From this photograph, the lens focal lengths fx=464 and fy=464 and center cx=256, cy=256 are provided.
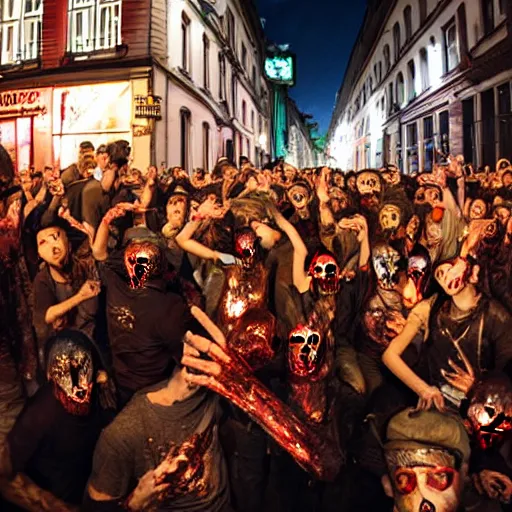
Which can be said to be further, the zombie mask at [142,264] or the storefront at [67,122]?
the storefront at [67,122]

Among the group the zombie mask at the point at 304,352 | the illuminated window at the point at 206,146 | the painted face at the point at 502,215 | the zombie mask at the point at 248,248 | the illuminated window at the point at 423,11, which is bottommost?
the zombie mask at the point at 304,352

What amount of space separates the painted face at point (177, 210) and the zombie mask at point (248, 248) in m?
0.30

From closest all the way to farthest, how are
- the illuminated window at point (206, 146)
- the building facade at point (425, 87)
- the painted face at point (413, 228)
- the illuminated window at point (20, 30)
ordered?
the painted face at point (413, 228), the building facade at point (425, 87), the illuminated window at point (20, 30), the illuminated window at point (206, 146)

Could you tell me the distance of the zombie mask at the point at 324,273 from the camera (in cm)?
179

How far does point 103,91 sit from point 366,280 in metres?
1.44

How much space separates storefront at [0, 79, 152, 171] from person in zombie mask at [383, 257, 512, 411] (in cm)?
139

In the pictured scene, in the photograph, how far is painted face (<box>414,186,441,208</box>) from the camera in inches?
79.3

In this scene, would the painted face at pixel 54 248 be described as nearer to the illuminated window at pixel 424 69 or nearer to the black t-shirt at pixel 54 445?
the black t-shirt at pixel 54 445

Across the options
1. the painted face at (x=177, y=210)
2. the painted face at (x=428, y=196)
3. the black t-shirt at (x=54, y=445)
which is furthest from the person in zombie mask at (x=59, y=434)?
the painted face at (x=428, y=196)

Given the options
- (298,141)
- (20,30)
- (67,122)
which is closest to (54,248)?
(67,122)

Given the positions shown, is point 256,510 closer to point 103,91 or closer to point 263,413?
point 263,413

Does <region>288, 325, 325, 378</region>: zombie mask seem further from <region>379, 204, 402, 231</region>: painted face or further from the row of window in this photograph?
the row of window

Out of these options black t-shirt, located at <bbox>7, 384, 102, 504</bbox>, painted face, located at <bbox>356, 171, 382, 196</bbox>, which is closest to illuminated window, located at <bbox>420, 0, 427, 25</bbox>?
painted face, located at <bbox>356, 171, 382, 196</bbox>

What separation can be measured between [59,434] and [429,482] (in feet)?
4.63
